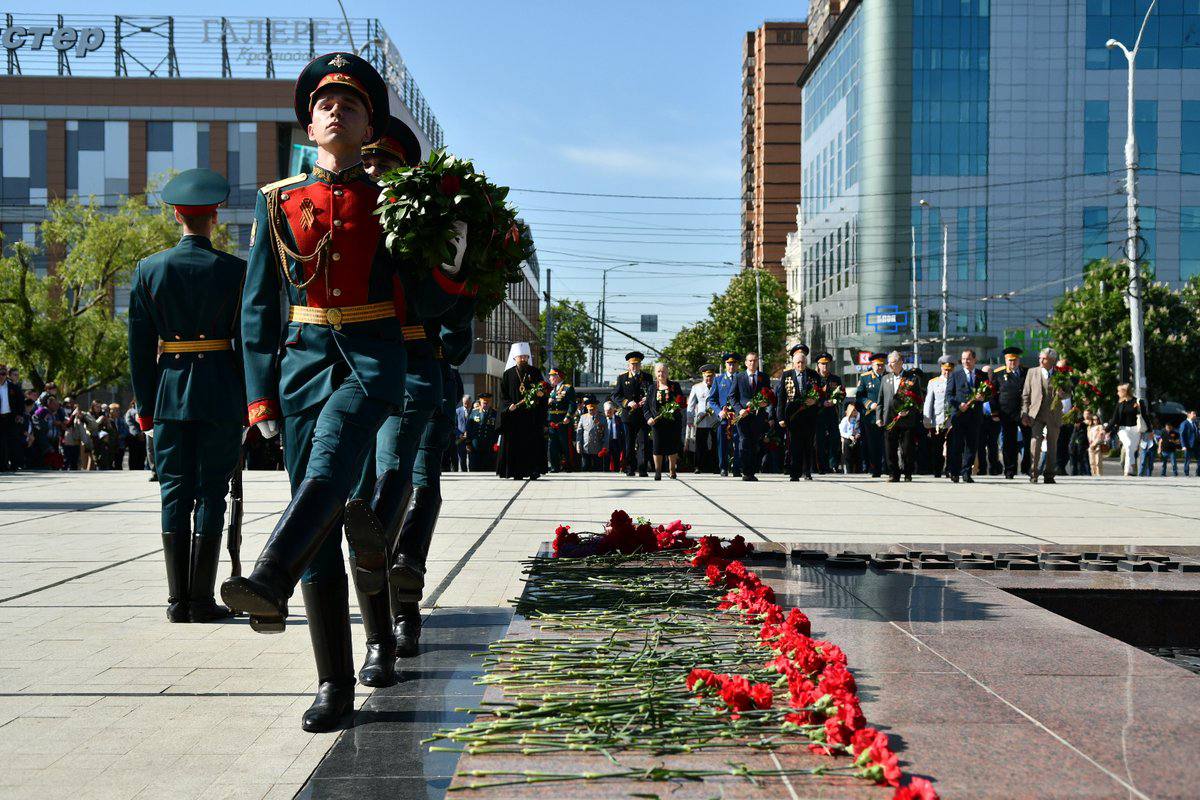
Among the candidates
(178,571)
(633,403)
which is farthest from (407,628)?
(633,403)

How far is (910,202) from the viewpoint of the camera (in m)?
68.0

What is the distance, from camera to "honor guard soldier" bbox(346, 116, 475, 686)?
4.48 meters

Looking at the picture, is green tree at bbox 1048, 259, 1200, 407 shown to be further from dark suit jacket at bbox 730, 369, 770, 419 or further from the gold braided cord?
the gold braided cord

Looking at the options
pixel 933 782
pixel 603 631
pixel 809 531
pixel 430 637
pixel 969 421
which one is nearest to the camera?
pixel 933 782

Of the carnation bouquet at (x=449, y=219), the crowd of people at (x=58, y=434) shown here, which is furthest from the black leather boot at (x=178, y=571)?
the crowd of people at (x=58, y=434)

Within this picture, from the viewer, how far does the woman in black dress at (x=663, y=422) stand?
67.8 ft

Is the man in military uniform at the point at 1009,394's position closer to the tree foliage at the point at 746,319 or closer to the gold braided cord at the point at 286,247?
the gold braided cord at the point at 286,247

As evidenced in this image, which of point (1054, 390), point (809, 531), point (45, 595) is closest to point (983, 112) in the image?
point (1054, 390)

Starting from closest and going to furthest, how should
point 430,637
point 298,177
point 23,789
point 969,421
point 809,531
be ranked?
point 23,789 < point 298,177 < point 430,637 < point 809,531 < point 969,421

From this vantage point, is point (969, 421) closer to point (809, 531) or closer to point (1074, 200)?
point (809, 531)

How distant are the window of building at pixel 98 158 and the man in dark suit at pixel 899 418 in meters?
47.5

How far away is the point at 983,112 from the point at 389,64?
1243 inches

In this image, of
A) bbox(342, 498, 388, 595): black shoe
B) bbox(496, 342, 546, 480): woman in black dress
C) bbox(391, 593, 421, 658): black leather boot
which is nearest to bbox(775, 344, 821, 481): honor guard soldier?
bbox(496, 342, 546, 480): woman in black dress

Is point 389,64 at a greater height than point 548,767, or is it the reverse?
point 389,64
